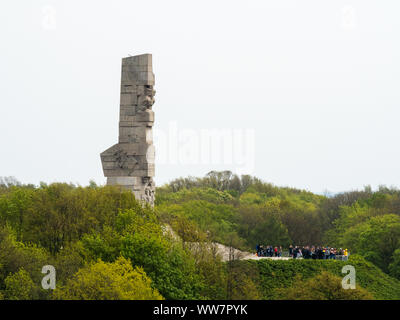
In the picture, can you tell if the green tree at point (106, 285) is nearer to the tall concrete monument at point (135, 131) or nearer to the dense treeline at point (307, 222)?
the tall concrete monument at point (135, 131)

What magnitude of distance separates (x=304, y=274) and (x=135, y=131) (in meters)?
17.3

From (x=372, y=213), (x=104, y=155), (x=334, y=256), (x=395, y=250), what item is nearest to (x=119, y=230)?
(x=104, y=155)

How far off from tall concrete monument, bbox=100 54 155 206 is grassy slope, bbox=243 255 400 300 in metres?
12.4

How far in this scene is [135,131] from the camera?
59.4m

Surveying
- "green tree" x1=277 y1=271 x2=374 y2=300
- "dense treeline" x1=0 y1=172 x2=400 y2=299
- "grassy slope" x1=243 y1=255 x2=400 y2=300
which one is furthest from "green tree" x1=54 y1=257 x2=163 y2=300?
"grassy slope" x1=243 y1=255 x2=400 y2=300

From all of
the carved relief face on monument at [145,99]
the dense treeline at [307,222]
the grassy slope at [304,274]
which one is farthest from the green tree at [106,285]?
the dense treeline at [307,222]

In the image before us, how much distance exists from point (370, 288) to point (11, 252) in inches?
1193

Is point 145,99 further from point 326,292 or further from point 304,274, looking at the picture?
point 304,274

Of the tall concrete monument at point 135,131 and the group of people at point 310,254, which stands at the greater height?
the tall concrete monument at point 135,131

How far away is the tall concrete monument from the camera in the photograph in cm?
5922

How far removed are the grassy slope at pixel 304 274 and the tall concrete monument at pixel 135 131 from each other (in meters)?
12.4

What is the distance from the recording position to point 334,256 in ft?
244

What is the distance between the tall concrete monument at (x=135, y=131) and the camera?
59.2 m
